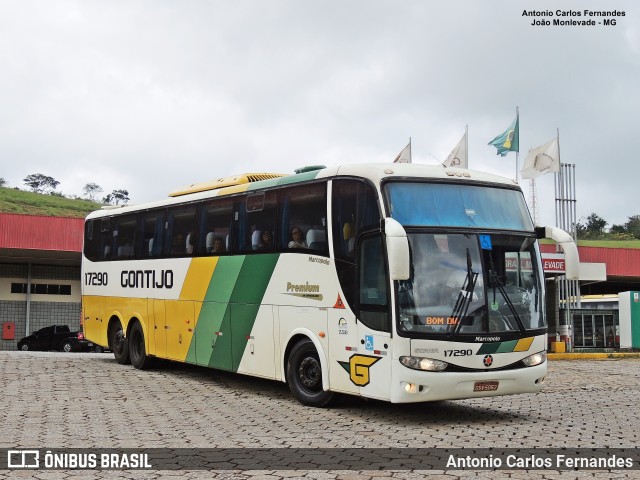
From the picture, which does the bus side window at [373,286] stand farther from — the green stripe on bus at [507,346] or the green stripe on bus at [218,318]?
the green stripe on bus at [218,318]

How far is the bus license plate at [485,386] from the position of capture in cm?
1038

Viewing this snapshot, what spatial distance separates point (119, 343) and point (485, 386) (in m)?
9.97

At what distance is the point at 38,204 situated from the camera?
3501 inches

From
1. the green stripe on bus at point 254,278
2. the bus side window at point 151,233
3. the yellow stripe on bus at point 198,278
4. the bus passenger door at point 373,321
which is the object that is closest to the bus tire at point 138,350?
the bus side window at point 151,233

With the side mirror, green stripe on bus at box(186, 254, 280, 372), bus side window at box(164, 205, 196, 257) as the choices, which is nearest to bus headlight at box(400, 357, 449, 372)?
the side mirror

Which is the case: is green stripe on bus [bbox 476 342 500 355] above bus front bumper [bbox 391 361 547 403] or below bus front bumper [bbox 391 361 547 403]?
above

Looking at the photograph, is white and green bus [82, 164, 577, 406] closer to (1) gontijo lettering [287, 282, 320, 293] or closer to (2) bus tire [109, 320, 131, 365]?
(1) gontijo lettering [287, 282, 320, 293]

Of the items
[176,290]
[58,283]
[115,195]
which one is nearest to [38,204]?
[115,195]

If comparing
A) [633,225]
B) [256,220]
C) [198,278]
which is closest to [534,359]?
[256,220]

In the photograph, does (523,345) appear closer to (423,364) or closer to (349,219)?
(423,364)

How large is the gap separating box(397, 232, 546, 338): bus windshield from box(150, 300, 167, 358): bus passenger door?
711cm

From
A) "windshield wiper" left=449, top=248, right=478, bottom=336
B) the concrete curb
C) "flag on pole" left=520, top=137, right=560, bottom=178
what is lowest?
the concrete curb

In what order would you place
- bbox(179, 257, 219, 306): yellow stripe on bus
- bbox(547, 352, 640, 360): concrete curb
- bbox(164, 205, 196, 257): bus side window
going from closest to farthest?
bbox(179, 257, 219, 306): yellow stripe on bus < bbox(164, 205, 196, 257): bus side window < bbox(547, 352, 640, 360): concrete curb

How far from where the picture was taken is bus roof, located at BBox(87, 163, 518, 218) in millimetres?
10938
